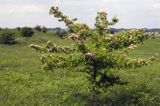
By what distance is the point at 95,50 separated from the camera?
1639 cm

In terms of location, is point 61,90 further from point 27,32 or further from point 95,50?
point 27,32

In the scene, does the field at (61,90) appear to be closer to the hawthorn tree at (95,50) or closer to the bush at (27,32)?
the hawthorn tree at (95,50)

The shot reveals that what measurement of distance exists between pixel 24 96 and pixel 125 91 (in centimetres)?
458

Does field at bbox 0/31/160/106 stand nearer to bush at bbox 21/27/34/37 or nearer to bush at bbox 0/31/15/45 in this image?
bush at bbox 0/31/15/45

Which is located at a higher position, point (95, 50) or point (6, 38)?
point (95, 50)

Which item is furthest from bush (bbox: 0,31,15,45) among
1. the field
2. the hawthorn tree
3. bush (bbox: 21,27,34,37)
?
the hawthorn tree

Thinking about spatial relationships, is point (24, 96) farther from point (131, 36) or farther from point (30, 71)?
point (30, 71)

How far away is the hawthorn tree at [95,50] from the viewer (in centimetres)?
1631

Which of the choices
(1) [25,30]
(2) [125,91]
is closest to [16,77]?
(2) [125,91]

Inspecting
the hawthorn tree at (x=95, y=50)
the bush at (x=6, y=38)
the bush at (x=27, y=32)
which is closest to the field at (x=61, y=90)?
the hawthorn tree at (x=95, y=50)

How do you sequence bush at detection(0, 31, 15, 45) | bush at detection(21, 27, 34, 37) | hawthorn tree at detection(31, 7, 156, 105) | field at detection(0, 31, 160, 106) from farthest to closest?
bush at detection(21, 27, 34, 37) < bush at detection(0, 31, 15, 45) < field at detection(0, 31, 160, 106) < hawthorn tree at detection(31, 7, 156, 105)

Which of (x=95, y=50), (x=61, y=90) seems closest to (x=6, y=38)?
(x=61, y=90)

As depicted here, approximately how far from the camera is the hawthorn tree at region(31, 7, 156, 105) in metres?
16.3

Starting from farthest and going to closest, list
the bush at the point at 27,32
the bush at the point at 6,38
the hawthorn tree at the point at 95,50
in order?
the bush at the point at 27,32 < the bush at the point at 6,38 < the hawthorn tree at the point at 95,50
